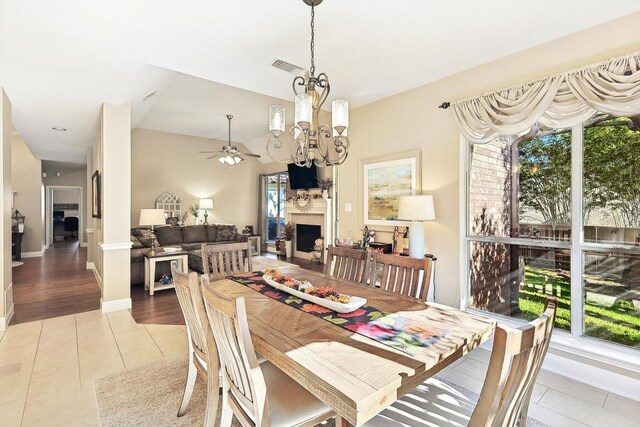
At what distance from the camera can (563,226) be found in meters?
2.71

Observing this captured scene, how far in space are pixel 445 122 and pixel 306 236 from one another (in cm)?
497

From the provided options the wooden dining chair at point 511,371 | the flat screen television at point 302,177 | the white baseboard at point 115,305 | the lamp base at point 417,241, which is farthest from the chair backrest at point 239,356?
the flat screen television at point 302,177

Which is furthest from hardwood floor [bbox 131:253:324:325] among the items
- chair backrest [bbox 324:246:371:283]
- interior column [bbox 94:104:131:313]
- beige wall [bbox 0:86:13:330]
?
chair backrest [bbox 324:246:371:283]

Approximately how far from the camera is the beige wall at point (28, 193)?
799 centimetres

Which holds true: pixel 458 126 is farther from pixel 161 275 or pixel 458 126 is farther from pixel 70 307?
pixel 70 307

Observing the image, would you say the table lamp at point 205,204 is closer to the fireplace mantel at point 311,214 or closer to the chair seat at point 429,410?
the fireplace mantel at point 311,214

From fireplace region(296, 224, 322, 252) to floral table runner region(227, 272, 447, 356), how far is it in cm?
557

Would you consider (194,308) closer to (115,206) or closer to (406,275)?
(406,275)

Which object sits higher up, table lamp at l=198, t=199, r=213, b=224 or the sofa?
table lamp at l=198, t=199, r=213, b=224

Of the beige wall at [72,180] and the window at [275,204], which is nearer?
the window at [275,204]

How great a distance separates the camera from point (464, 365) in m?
2.66

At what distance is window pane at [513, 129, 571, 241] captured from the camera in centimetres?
271

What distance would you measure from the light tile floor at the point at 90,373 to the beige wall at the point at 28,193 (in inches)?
255

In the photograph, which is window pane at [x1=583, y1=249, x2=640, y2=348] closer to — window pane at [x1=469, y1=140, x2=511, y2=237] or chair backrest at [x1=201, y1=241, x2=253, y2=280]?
window pane at [x1=469, y1=140, x2=511, y2=237]
